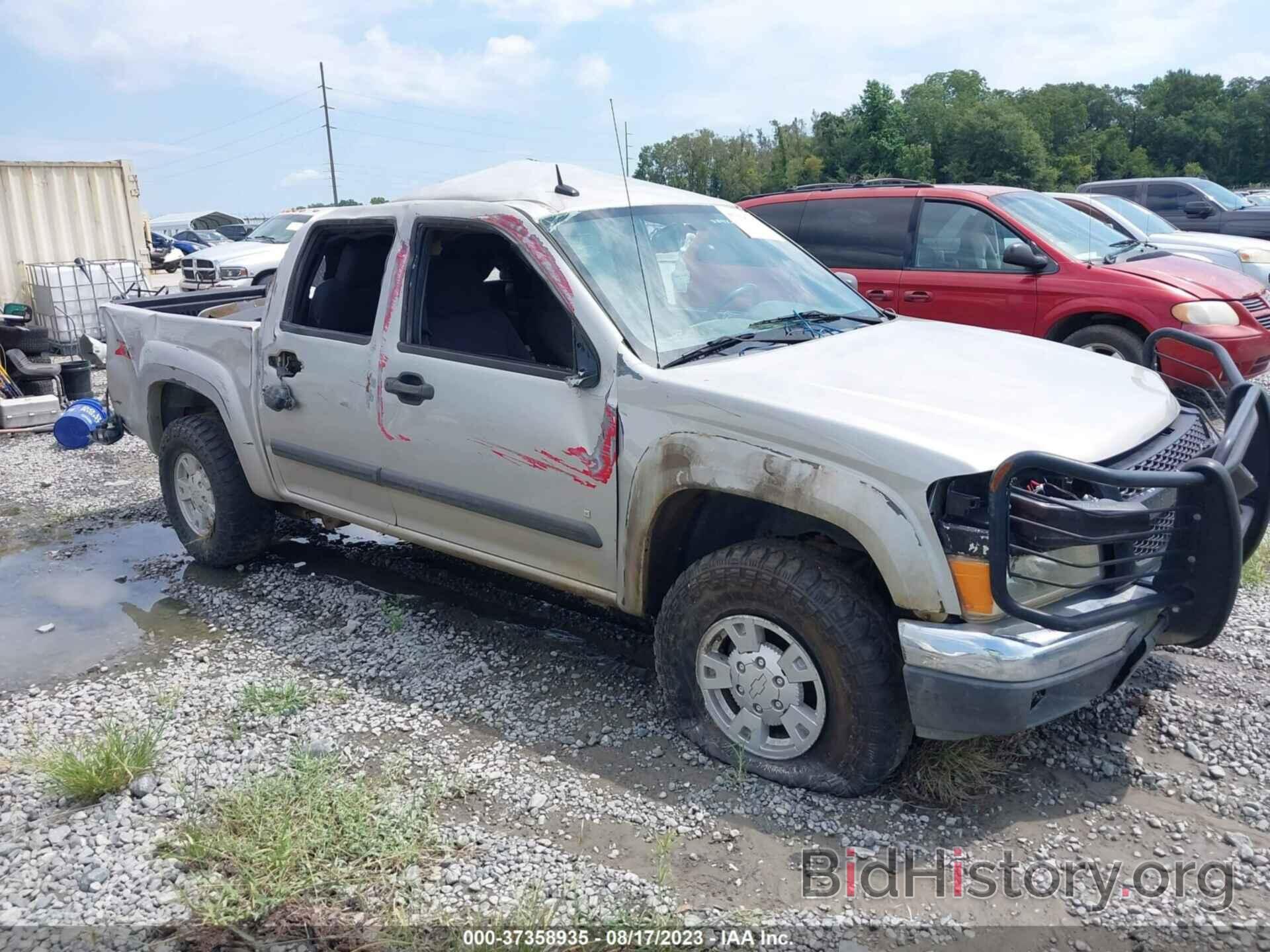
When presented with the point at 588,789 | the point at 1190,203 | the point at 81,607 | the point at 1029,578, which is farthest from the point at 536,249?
the point at 1190,203

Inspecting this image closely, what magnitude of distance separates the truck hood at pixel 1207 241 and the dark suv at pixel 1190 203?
4167 mm

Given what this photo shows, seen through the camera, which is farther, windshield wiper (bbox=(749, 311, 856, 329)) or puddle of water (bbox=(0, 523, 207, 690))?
puddle of water (bbox=(0, 523, 207, 690))

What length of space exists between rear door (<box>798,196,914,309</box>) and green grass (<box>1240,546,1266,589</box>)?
Result: 353cm

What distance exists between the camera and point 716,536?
364cm

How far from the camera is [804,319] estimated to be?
Answer: 159 inches

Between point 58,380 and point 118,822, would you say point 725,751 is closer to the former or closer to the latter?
point 118,822

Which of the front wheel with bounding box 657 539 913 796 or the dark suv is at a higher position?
the dark suv

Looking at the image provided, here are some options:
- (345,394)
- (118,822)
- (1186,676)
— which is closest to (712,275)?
(345,394)

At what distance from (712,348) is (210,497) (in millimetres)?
3143

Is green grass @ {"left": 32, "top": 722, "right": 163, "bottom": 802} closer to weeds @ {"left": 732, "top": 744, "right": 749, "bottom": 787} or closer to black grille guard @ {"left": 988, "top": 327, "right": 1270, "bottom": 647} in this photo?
Result: weeds @ {"left": 732, "top": 744, "right": 749, "bottom": 787}

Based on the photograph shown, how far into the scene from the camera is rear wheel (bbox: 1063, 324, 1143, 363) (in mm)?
7242

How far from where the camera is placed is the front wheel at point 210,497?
5.25 m

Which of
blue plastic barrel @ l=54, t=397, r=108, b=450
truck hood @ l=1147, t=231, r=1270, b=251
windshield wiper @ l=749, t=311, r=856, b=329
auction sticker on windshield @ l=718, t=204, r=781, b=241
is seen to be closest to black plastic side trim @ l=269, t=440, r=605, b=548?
windshield wiper @ l=749, t=311, r=856, b=329

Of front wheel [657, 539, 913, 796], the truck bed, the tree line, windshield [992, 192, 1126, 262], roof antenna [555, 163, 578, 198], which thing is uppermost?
the tree line
